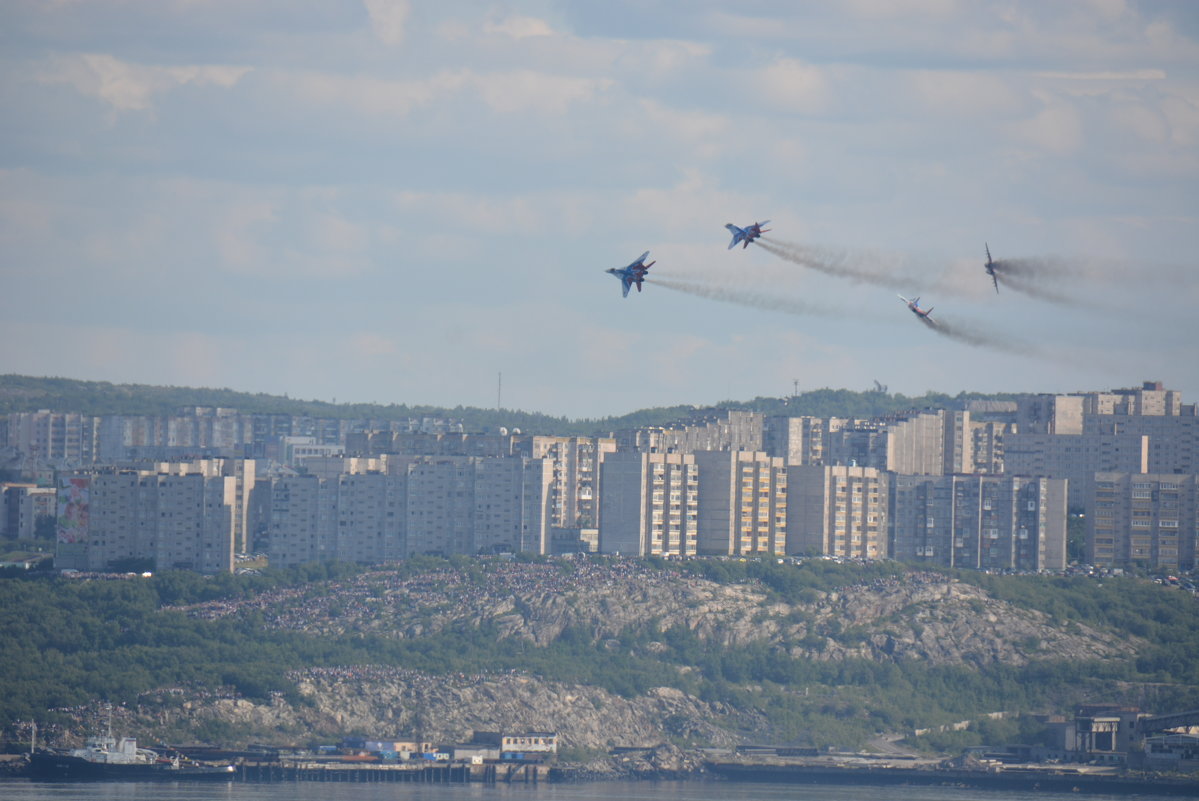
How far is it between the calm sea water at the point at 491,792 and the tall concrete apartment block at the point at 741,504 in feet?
79.4

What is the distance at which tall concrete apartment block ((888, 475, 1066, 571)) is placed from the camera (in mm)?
123438

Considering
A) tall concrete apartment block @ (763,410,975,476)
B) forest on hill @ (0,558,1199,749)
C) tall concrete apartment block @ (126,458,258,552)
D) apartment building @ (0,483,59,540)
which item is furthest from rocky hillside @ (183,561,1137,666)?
apartment building @ (0,483,59,540)

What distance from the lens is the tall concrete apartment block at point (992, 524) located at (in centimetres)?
12344

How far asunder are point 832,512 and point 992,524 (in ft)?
26.0

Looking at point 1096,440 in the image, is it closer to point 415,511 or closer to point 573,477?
point 573,477

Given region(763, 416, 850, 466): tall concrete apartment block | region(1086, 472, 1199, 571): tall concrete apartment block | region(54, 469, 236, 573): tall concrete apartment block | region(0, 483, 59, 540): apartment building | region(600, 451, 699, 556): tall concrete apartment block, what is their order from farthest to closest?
region(0, 483, 59, 540): apartment building, region(763, 416, 850, 466): tall concrete apartment block, region(1086, 472, 1199, 571): tall concrete apartment block, region(54, 469, 236, 573): tall concrete apartment block, region(600, 451, 699, 556): tall concrete apartment block

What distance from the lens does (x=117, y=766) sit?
97438 mm

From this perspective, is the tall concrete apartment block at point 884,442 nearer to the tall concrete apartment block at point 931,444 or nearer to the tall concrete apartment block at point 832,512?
the tall concrete apartment block at point 931,444

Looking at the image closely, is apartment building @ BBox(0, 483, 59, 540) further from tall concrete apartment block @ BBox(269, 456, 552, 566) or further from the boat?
the boat

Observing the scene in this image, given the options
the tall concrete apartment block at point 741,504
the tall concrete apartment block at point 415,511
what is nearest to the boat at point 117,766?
the tall concrete apartment block at point 415,511

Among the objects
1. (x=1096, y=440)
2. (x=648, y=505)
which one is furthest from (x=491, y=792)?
(x=1096, y=440)

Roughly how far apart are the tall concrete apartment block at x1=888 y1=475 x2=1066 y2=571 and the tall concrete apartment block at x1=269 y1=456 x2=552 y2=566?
1920 cm

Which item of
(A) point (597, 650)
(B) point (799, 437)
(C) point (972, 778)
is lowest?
(C) point (972, 778)

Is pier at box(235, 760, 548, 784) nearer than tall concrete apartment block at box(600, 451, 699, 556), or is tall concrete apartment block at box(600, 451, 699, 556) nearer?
pier at box(235, 760, 548, 784)
